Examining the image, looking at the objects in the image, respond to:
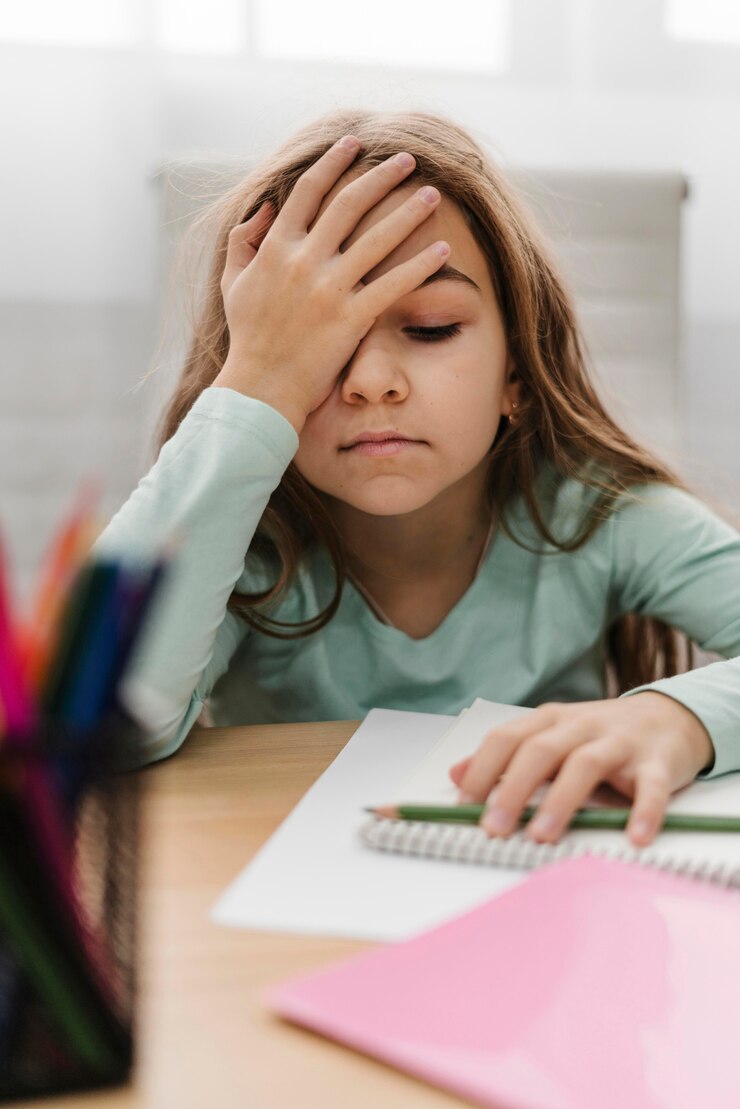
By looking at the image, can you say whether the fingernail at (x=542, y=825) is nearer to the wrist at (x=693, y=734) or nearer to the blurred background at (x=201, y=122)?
the wrist at (x=693, y=734)

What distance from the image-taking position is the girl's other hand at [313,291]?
0.71m

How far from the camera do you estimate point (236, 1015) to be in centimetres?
32

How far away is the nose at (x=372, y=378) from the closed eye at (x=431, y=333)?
0.03 metres

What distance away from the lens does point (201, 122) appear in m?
1.62

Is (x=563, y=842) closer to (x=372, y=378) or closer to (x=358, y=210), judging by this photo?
(x=372, y=378)


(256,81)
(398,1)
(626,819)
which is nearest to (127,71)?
(256,81)

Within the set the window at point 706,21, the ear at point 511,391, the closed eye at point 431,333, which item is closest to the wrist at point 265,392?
the closed eye at point 431,333

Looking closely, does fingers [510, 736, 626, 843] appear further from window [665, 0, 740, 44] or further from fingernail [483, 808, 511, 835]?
window [665, 0, 740, 44]

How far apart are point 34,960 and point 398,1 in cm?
164

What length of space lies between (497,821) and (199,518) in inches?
11.2

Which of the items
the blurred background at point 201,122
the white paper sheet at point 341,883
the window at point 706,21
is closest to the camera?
the white paper sheet at point 341,883

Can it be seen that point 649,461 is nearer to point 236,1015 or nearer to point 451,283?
point 451,283

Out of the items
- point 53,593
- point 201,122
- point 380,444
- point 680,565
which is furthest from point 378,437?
point 201,122

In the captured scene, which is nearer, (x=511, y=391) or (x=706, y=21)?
(x=511, y=391)
